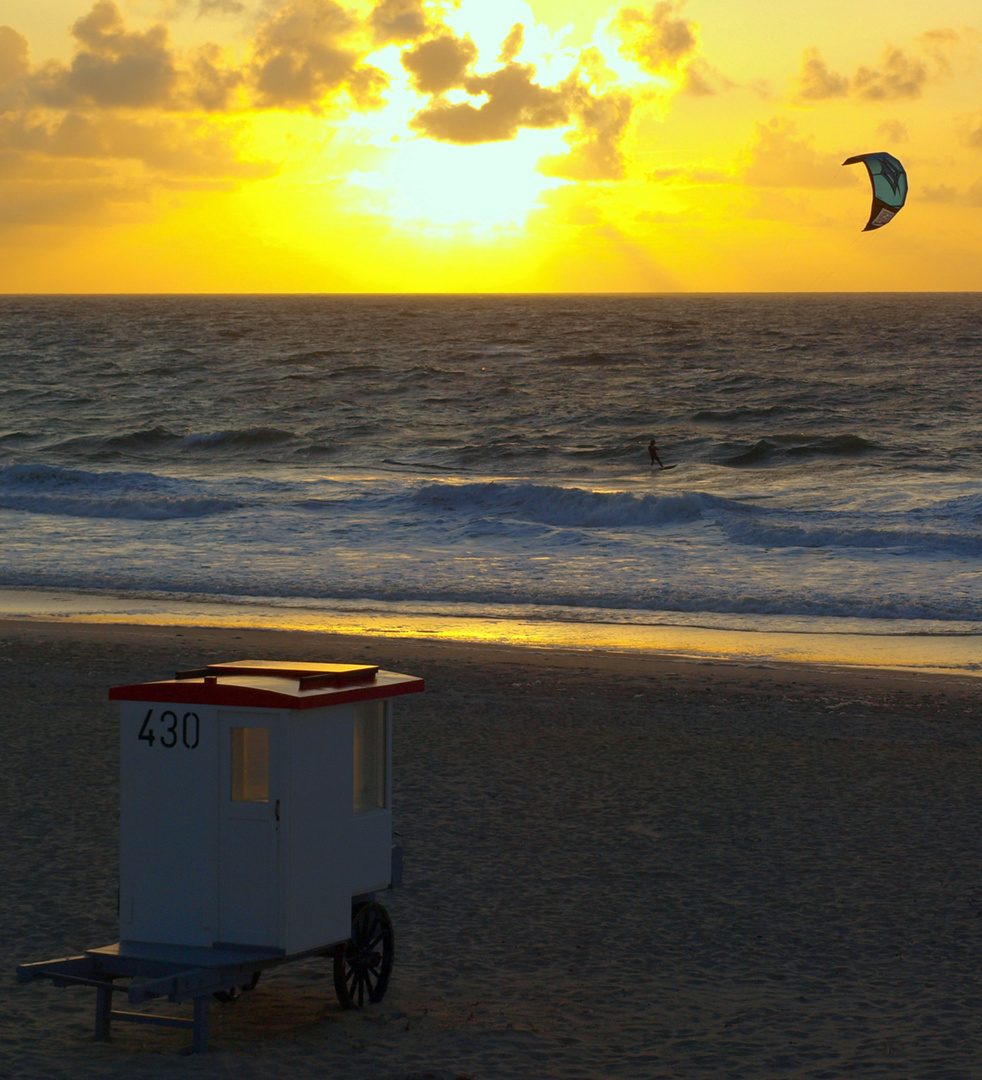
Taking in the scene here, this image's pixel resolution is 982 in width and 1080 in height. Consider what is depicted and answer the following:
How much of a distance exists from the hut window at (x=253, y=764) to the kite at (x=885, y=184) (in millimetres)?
16588

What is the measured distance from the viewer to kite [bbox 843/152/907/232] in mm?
19328

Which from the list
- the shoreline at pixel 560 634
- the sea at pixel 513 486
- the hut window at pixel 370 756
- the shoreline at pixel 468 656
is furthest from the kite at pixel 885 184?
the hut window at pixel 370 756

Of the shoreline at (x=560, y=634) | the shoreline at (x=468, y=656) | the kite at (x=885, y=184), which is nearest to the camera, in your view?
the shoreline at (x=468, y=656)

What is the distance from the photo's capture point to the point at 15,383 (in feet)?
200

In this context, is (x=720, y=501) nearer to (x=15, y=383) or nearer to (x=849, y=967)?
(x=849, y=967)

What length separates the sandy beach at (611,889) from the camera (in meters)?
4.81

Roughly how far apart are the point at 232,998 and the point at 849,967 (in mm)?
2633

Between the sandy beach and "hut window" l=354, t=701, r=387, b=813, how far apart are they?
0.84m

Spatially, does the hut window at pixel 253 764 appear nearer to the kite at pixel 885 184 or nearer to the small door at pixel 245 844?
the small door at pixel 245 844

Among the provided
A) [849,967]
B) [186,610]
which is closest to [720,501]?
[186,610]

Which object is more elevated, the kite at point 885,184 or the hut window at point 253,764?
the kite at point 885,184

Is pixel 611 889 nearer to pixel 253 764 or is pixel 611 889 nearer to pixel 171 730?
pixel 253 764

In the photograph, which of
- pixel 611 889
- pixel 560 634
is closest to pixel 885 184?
pixel 560 634

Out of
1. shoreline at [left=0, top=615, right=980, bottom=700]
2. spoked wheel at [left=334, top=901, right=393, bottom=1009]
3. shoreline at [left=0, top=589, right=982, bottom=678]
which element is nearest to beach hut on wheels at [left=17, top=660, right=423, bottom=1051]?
spoked wheel at [left=334, top=901, right=393, bottom=1009]
